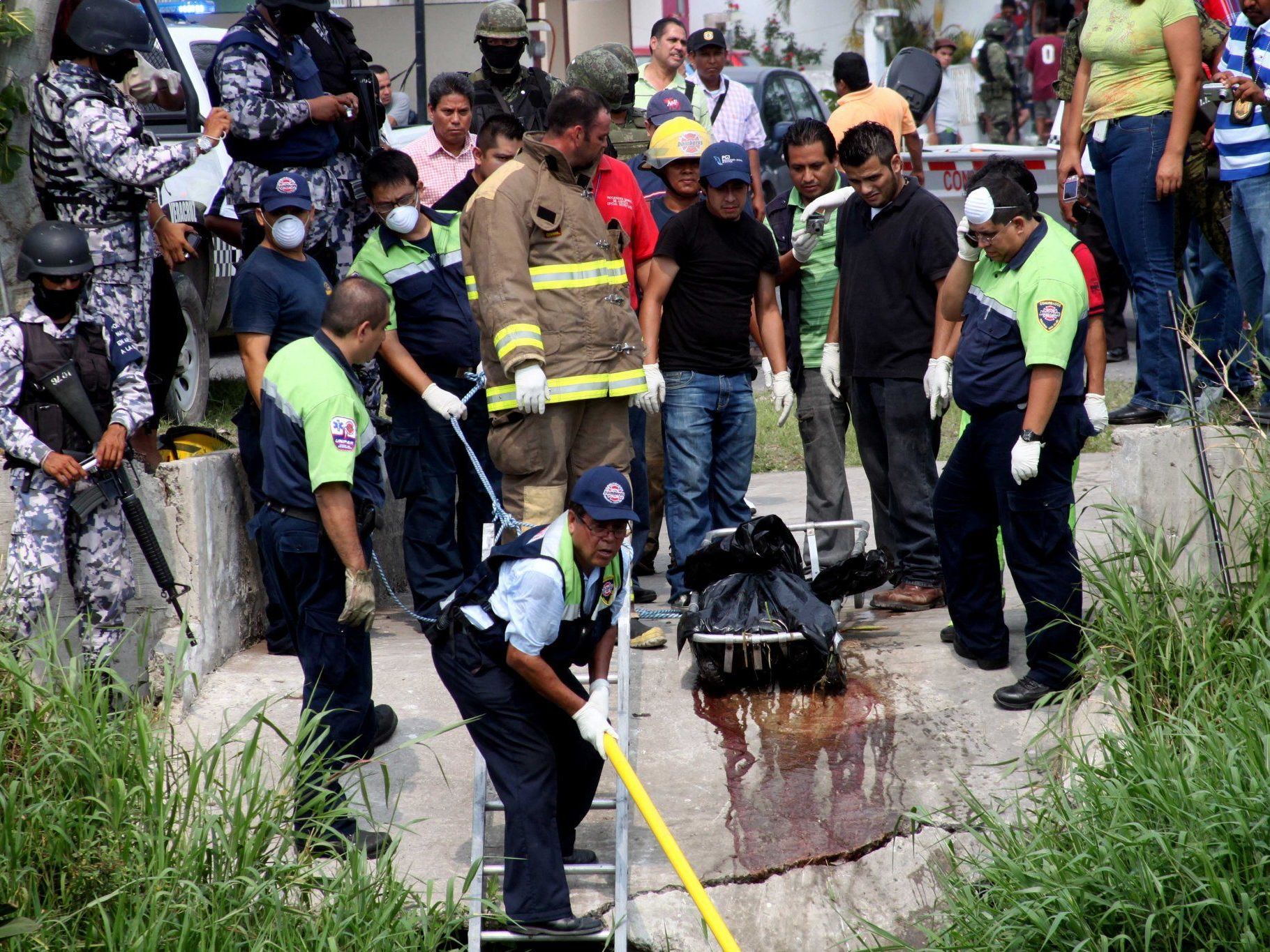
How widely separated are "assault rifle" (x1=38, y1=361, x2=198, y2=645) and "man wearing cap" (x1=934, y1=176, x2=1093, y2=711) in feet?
9.60

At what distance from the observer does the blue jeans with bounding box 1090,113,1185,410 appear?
5.88m

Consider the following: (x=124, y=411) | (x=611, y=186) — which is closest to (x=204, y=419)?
(x=124, y=411)

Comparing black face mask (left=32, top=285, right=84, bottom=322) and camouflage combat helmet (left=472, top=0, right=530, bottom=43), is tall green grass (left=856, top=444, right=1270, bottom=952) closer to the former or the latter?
black face mask (left=32, top=285, right=84, bottom=322)

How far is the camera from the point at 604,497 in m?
3.87

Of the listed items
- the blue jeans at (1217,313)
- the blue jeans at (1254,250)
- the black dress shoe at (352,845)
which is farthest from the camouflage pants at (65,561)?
the blue jeans at (1217,313)

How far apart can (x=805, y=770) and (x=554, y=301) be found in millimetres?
1913

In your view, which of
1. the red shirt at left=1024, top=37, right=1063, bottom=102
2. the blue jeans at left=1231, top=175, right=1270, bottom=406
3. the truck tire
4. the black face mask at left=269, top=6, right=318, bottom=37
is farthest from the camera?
the red shirt at left=1024, top=37, right=1063, bottom=102

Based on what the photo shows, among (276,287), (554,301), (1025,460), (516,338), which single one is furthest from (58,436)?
(1025,460)

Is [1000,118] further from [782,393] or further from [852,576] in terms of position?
[852,576]

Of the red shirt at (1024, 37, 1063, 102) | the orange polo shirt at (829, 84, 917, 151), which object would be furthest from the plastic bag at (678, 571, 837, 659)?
the red shirt at (1024, 37, 1063, 102)

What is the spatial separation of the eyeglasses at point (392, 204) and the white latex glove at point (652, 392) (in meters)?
1.17

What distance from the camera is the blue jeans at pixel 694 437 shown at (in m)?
5.92

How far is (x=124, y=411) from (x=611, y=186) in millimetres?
2069

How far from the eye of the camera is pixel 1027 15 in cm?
1986
